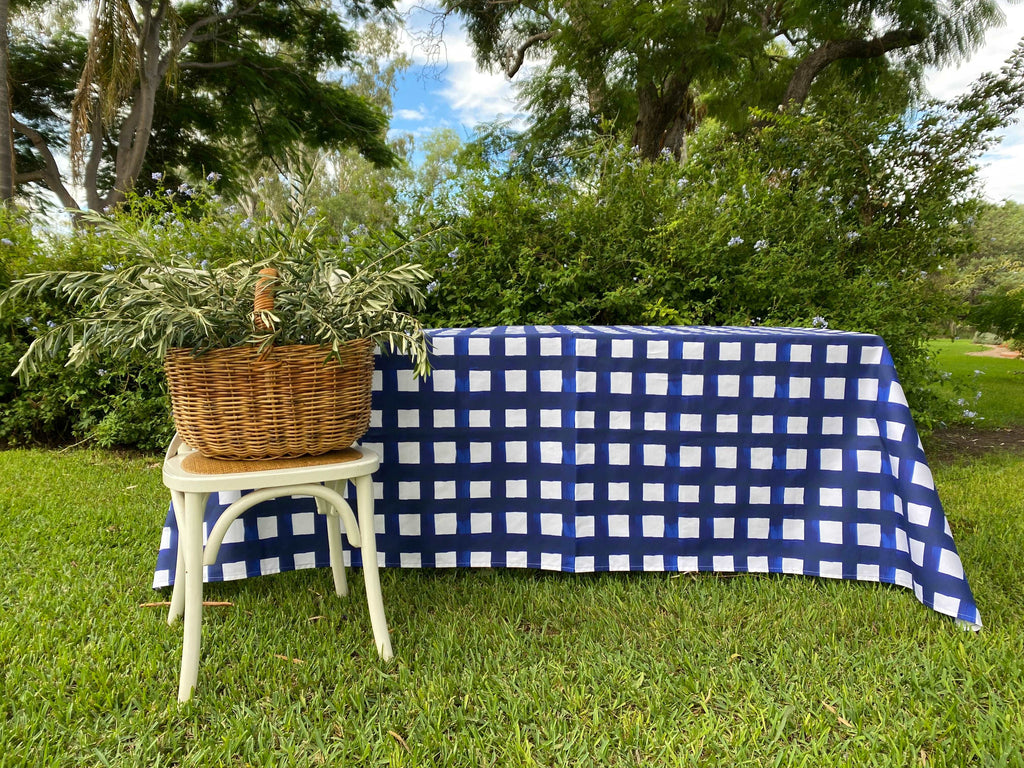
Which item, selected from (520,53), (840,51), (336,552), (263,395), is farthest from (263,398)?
(520,53)

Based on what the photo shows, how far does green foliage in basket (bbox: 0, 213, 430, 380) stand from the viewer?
1.23m

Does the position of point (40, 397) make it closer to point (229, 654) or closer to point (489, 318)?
point (489, 318)

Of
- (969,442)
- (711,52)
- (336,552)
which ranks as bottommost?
(969,442)

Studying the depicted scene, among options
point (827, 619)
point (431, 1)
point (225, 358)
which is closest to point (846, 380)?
point (827, 619)

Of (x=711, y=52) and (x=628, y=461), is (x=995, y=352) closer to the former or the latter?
(x=711, y=52)

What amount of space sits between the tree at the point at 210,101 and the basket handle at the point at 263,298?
368 inches

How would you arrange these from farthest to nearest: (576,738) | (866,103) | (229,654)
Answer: (866,103) → (229,654) → (576,738)

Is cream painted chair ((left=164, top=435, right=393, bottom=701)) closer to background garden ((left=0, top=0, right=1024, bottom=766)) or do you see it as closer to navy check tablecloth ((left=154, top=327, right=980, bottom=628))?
background garden ((left=0, top=0, right=1024, bottom=766))

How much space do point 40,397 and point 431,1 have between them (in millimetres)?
7117

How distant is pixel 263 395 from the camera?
128 centimetres

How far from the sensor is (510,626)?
1.65 m

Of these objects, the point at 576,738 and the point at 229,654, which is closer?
the point at 576,738

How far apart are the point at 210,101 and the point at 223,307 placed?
38.9ft

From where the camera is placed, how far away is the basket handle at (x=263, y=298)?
4.19 ft
